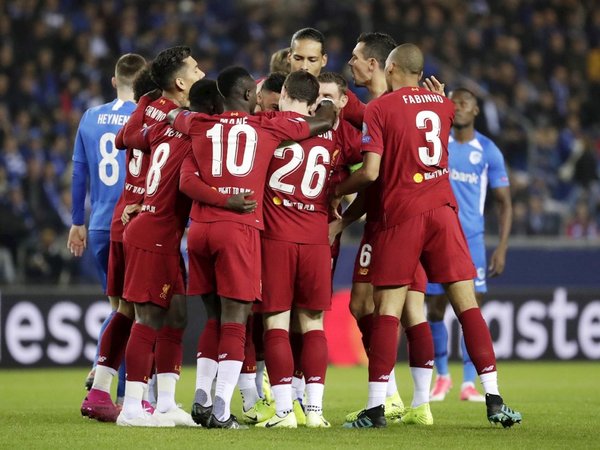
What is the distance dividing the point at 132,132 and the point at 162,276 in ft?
3.44

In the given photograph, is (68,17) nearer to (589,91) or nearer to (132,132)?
(589,91)

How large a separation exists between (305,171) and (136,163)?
4.20 feet

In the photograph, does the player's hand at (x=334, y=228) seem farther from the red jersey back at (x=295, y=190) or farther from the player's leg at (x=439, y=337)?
the player's leg at (x=439, y=337)

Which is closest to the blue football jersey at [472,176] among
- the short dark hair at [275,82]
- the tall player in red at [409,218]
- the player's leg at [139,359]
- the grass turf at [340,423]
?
the grass turf at [340,423]

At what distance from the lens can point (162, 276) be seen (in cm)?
804

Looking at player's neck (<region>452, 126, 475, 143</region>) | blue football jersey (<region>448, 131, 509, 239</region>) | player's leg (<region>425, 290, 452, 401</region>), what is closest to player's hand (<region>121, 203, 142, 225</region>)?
player's leg (<region>425, 290, 452, 401</region>)

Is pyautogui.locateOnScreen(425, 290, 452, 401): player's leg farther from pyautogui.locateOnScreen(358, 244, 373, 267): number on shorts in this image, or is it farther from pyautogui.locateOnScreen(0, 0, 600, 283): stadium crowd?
pyautogui.locateOnScreen(0, 0, 600, 283): stadium crowd

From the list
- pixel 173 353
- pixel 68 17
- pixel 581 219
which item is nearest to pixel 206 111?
pixel 173 353

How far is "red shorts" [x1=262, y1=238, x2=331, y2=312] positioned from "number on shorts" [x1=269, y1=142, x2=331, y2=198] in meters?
0.36

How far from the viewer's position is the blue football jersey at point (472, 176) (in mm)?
11164

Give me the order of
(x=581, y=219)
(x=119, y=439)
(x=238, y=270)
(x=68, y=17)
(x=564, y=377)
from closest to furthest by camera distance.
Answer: (x=119, y=439) < (x=238, y=270) < (x=564, y=377) < (x=581, y=219) < (x=68, y=17)

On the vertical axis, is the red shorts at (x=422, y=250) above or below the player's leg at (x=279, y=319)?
above

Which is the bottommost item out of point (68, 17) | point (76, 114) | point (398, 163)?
point (398, 163)

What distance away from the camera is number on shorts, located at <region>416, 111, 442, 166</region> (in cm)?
807
